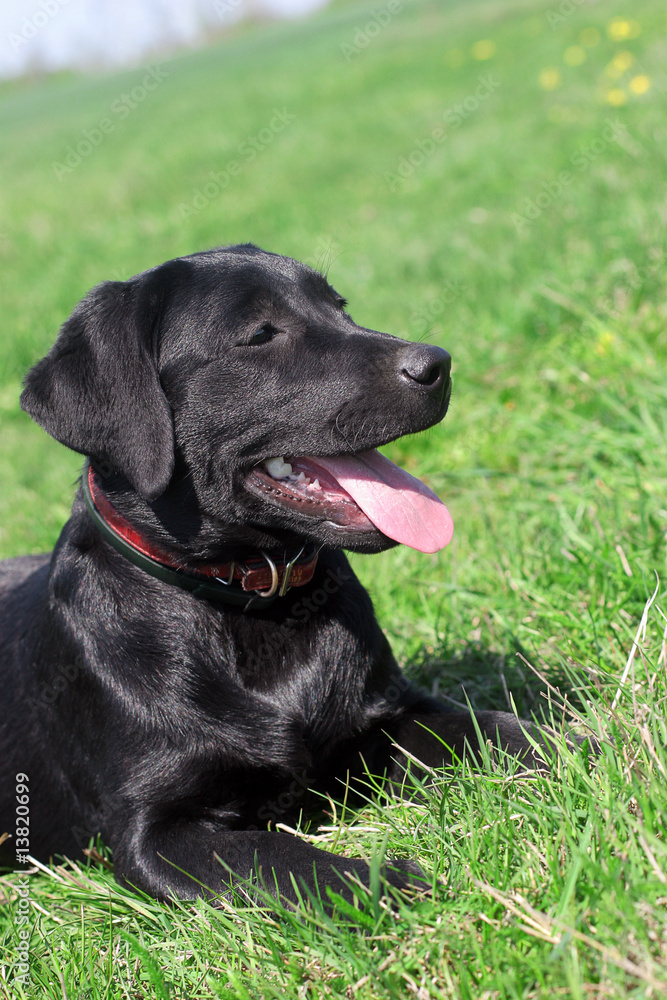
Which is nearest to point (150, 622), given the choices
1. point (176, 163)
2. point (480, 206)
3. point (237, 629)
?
point (237, 629)

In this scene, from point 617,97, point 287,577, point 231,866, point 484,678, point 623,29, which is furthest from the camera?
point 623,29

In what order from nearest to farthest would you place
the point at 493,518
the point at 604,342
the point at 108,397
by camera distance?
the point at 108,397 → the point at 493,518 → the point at 604,342

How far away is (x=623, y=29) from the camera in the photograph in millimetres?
10375

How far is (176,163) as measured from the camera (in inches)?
547

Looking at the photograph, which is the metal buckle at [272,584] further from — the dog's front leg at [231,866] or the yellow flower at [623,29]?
the yellow flower at [623,29]

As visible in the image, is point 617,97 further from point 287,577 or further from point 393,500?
point 287,577

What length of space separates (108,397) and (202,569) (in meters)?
0.52

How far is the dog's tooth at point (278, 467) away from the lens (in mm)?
2393

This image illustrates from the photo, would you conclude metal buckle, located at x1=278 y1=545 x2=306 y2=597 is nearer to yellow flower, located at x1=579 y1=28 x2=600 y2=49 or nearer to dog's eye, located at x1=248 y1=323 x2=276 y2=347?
dog's eye, located at x1=248 y1=323 x2=276 y2=347

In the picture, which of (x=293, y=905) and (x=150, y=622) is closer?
(x=293, y=905)

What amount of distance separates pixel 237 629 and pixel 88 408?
0.68 m

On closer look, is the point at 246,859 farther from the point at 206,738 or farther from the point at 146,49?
the point at 146,49

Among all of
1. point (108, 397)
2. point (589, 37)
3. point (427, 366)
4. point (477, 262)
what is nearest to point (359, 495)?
point (427, 366)

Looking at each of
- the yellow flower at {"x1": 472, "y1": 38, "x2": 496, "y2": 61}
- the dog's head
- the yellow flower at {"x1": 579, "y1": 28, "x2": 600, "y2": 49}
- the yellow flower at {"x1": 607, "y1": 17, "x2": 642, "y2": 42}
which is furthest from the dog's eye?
the yellow flower at {"x1": 472, "y1": 38, "x2": 496, "y2": 61}
